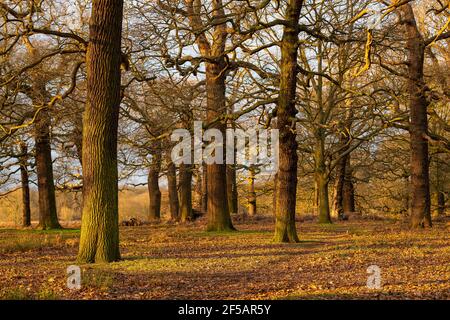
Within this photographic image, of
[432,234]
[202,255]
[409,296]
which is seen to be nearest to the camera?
[409,296]

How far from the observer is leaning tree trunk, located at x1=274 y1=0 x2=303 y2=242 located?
46.6 feet

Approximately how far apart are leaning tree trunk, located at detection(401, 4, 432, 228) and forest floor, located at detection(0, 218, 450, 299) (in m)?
3.42

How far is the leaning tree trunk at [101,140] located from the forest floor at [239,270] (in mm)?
590

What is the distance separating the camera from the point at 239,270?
967 cm

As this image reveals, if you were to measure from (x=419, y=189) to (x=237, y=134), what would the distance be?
10.3 metres

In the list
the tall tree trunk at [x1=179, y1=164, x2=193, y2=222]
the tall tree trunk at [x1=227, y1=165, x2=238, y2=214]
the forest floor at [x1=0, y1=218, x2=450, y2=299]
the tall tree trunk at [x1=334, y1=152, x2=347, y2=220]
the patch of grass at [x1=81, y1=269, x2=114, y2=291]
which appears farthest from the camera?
the tall tree trunk at [x1=227, y1=165, x2=238, y2=214]

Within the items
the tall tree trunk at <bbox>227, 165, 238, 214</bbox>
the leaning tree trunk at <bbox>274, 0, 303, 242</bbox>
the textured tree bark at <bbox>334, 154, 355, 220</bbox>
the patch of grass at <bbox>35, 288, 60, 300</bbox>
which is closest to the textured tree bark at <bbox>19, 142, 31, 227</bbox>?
the tall tree trunk at <bbox>227, 165, 238, 214</bbox>

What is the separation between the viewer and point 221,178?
64.3 ft

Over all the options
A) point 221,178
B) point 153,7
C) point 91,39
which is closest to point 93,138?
point 91,39

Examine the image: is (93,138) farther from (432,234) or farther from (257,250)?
(432,234)

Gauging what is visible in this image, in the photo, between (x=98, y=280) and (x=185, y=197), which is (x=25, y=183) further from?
(x=98, y=280)

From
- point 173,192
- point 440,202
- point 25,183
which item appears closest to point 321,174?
point 173,192

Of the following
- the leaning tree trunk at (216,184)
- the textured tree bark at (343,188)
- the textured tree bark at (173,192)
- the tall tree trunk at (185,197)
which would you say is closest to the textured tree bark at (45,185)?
the tall tree trunk at (185,197)

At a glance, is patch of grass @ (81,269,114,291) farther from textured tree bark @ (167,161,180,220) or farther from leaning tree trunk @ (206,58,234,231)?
textured tree bark @ (167,161,180,220)
